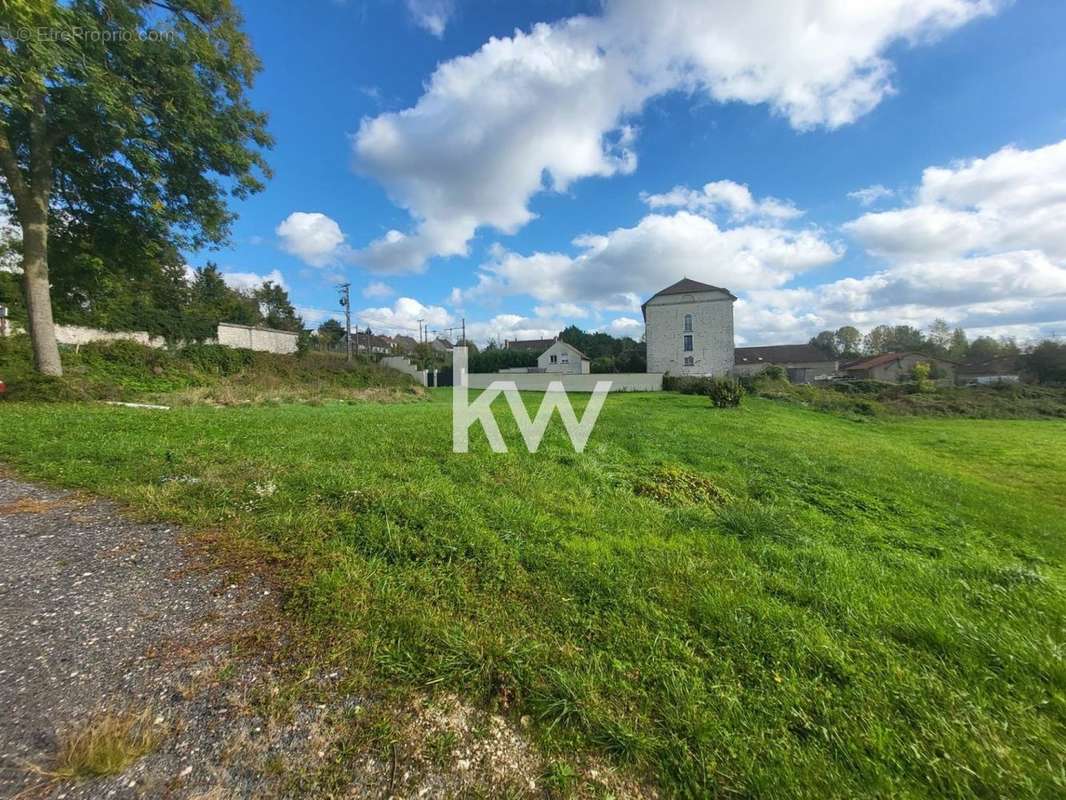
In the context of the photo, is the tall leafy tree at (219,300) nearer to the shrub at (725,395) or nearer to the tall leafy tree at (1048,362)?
the shrub at (725,395)

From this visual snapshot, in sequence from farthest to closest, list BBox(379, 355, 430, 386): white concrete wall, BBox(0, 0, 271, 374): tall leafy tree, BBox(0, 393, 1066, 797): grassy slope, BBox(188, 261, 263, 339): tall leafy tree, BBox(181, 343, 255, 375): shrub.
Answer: BBox(379, 355, 430, 386): white concrete wall → BBox(188, 261, 263, 339): tall leafy tree → BBox(181, 343, 255, 375): shrub → BBox(0, 0, 271, 374): tall leafy tree → BBox(0, 393, 1066, 797): grassy slope

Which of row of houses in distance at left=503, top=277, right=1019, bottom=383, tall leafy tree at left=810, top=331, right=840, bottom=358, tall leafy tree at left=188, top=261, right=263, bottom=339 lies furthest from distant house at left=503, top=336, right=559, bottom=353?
tall leafy tree at left=810, top=331, right=840, bottom=358

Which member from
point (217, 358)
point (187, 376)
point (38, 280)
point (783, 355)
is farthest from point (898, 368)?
point (38, 280)

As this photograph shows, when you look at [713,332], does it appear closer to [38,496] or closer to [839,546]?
[839,546]

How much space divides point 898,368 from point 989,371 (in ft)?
27.9

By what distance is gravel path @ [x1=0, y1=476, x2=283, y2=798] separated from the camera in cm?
128

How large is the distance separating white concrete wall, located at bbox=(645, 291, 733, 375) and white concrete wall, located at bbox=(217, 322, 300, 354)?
3395 centimetres

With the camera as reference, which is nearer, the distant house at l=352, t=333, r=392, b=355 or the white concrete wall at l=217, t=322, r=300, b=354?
the white concrete wall at l=217, t=322, r=300, b=354

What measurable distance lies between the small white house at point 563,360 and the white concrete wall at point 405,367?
12.5m

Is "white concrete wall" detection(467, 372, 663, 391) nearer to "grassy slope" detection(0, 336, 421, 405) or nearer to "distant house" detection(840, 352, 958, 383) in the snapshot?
"grassy slope" detection(0, 336, 421, 405)

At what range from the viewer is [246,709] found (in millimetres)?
1534

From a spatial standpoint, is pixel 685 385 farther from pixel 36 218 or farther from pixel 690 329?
pixel 36 218

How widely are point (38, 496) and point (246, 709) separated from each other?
3.84m

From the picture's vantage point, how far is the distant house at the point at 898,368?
48.2 m
